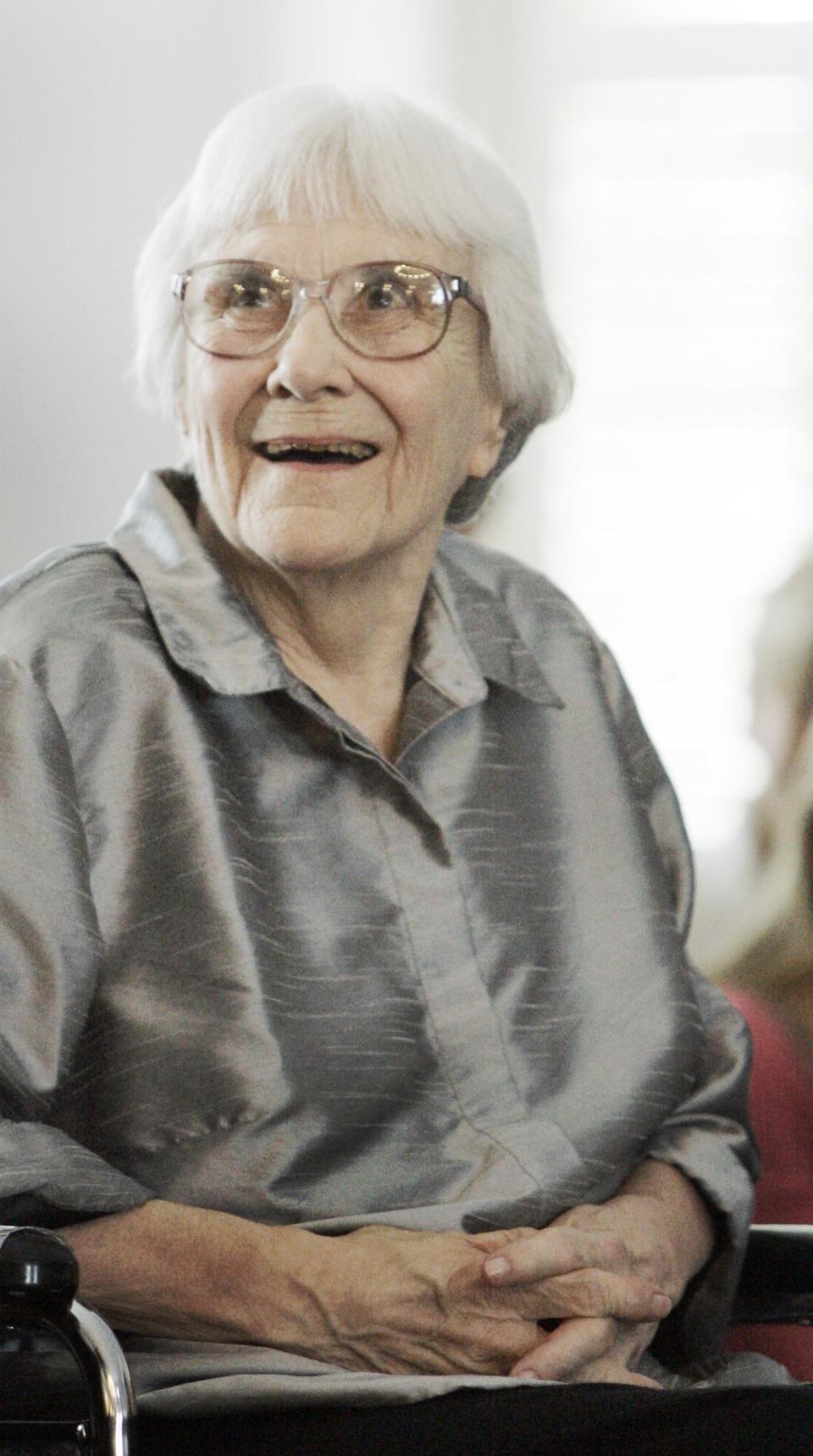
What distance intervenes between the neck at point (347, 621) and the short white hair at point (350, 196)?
193 millimetres

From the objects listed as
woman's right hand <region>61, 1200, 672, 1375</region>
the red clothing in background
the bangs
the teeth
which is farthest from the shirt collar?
the red clothing in background

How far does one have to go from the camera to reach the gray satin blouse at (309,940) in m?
1.36

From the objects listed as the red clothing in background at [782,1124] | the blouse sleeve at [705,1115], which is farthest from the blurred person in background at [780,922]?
the blouse sleeve at [705,1115]

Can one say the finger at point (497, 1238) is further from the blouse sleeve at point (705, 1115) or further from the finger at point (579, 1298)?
the blouse sleeve at point (705, 1115)

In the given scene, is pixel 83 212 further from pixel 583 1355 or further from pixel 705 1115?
pixel 583 1355

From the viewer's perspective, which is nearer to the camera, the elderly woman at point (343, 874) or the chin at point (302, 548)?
the elderly woman at point (343, 874)

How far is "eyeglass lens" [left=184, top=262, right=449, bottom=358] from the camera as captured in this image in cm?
151

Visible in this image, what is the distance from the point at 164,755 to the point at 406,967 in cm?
26

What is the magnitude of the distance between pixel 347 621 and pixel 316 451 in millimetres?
151

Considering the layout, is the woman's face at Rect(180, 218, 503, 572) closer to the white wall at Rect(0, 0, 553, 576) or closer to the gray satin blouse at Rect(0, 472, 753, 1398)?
the gray satin blouse at Rect(0, 472, 753, 1398)

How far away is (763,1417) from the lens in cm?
107

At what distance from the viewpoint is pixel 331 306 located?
4.96ft

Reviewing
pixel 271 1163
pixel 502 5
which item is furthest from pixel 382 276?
pixel 502 5

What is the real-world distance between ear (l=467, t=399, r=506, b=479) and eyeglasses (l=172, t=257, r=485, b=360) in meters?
0.15
